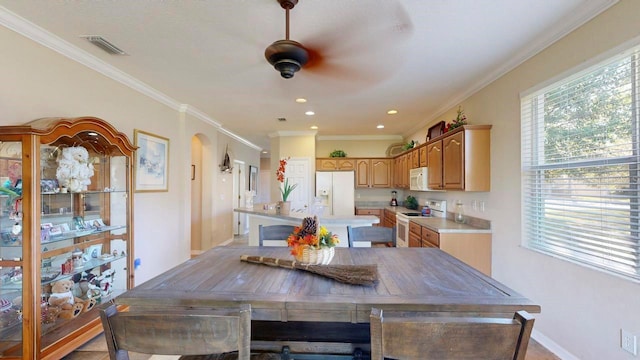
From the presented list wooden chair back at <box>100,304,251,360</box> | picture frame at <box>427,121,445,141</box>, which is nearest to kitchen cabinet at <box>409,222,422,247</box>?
picture frame at <box>427,121,445,141</box>

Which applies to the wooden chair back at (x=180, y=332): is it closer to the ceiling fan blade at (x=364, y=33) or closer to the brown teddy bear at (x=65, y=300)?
the ceiling fan blade at (x=364, y=33)

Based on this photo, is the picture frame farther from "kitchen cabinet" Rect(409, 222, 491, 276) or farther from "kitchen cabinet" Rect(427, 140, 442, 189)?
"kitchen cabinet" Rect(409, 222, 491, 276)

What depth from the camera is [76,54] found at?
8.16 feet

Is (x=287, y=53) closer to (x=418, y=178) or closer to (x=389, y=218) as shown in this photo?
(x=418, y=178)

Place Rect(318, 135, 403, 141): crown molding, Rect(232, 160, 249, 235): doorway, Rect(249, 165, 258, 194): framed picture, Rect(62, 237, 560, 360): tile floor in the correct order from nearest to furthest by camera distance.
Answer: Rect(62, 237, 560, 360): tile floor, Rect(318, 135, 403, 141): crown molding, Rect(232, 160, 249, 235): doorway, Rect(249, 165, 258, 194): framed picture

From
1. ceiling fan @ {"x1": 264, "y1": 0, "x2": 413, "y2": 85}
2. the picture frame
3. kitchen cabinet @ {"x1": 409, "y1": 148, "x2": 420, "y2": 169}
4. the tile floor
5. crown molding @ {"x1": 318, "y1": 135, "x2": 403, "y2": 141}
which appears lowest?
the tile floor

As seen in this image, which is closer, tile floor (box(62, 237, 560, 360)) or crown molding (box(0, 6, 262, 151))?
crown molding (box(0, 6, 262, 151))

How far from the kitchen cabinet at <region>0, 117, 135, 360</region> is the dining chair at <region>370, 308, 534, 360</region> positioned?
2.40 metres

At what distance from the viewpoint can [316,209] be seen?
360 centimetres

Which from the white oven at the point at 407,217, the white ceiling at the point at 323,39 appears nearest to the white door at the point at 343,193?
the white oven at the point at 407,217

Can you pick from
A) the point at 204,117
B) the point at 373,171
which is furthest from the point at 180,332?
the point at 373,171

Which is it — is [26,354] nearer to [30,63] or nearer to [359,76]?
[30,63]

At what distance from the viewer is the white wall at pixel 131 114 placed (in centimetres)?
207

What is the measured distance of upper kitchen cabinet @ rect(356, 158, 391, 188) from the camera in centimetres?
648
